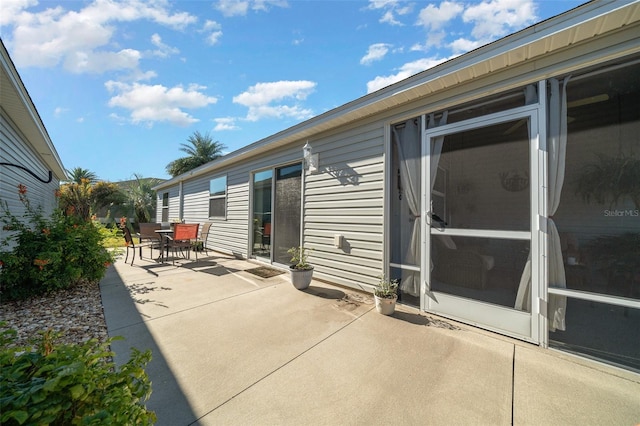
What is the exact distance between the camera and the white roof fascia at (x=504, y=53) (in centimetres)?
198

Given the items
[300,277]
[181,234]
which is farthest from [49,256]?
[300,277]

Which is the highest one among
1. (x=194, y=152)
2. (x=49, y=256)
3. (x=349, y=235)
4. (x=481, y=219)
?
(x=194, y=152)

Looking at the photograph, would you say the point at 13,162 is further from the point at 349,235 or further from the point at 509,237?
the point at 509,237

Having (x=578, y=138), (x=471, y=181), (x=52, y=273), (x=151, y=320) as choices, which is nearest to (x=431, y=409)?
(x=471, y=181)

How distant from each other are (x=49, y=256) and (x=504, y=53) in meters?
5.84

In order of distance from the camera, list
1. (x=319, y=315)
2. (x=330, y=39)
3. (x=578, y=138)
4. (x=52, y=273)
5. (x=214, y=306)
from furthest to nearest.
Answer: (x=330, y=39)
(x=52, y=273)
(x=214, y=306)
(x=319, y=315)
(x=578, y=138)

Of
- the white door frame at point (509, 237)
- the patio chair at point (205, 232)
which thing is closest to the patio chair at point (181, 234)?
the patio chair at point (205, 232)

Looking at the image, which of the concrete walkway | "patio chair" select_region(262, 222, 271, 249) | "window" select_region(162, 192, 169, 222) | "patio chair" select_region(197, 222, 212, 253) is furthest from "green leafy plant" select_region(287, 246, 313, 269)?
"window" select_region(162, 192, 169, 222)

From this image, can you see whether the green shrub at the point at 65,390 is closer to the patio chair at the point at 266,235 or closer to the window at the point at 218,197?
the patio chair at the point at 266,235

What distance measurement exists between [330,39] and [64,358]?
507 centimetres

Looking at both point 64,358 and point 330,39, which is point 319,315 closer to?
point 64,358

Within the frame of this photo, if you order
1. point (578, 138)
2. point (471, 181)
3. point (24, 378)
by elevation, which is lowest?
point (24, 378)

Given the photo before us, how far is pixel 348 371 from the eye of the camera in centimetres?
193

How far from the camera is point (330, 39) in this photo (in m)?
4.36
